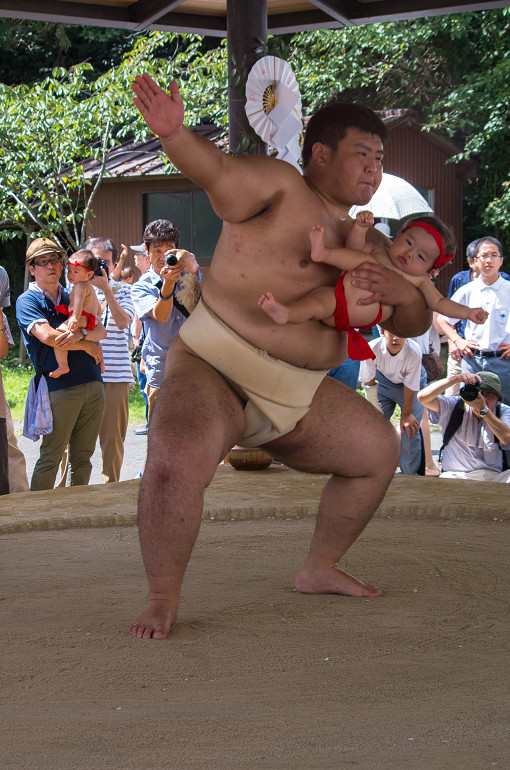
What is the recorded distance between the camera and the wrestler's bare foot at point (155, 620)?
184 centimetres

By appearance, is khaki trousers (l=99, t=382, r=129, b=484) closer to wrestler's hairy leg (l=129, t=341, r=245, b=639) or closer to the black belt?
the black belt

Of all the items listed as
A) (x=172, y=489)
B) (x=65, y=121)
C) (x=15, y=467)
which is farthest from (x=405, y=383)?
(x=65, y=121)

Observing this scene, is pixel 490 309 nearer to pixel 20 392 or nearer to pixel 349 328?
pixel 349 328

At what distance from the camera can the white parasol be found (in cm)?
802

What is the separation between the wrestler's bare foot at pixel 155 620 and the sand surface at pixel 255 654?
0.03 metres

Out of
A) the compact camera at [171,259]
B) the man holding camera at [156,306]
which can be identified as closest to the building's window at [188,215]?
the man holding camera at [156,306]

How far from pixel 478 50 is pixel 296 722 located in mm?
12858

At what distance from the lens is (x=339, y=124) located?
2.14 meters

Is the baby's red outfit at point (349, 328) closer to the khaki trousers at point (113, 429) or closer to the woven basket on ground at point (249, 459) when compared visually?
the woven basket on ground at point (249, 459)

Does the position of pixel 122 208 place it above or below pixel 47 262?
above

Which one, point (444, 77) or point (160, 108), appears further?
point (444, 77)

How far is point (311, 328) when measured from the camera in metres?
2.14

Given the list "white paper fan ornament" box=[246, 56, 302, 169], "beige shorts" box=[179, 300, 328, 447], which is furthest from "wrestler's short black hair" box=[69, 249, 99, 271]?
"beige shorts" box=[179, 300, 328, 447]

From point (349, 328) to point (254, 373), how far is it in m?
0.25
